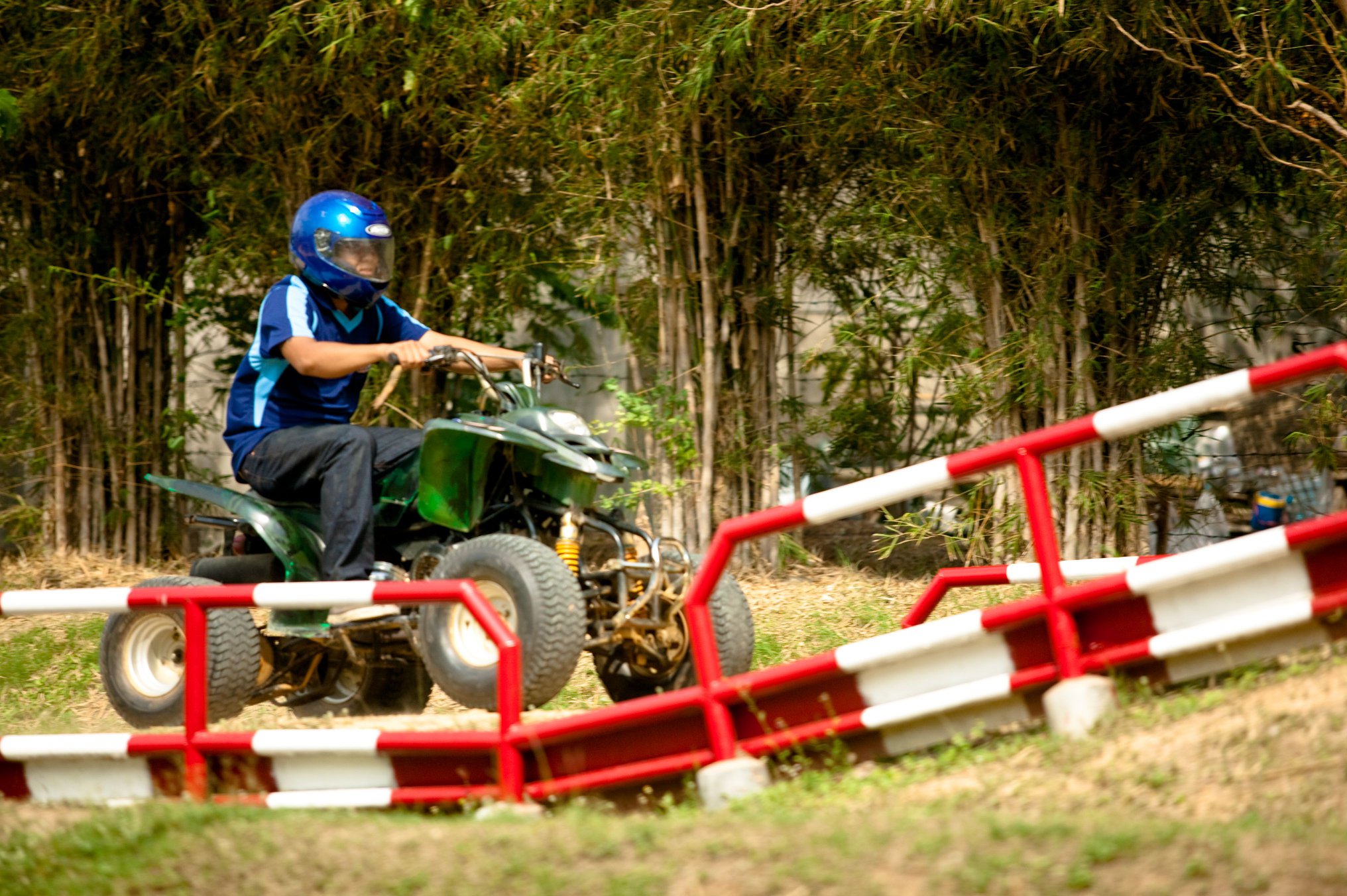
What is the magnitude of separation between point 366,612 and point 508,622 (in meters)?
0.53

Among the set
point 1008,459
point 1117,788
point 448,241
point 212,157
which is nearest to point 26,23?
point 212,157

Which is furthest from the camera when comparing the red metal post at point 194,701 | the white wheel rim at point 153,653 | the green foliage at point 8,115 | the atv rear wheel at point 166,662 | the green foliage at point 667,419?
the green foliage at point 667,419

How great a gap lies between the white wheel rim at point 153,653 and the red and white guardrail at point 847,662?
0.73 meters

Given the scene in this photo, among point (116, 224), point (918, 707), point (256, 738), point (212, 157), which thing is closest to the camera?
point (918, 707)

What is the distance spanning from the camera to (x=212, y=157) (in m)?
7.63

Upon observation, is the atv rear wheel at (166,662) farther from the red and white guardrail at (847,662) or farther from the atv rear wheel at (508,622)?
the atv rear wheel at (508,622)

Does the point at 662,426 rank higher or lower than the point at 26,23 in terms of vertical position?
lower

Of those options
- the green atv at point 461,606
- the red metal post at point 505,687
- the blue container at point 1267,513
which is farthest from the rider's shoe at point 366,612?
the blue container at point 1267,513

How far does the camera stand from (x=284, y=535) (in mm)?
4664

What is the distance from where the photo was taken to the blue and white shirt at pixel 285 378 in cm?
463

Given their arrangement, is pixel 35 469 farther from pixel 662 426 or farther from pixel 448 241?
pixel 662 426

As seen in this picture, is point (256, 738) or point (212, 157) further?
point (212, 157)

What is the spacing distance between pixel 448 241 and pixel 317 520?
2749mm

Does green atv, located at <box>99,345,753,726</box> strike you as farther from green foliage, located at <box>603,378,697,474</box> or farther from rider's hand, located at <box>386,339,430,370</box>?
A: green foliage, located at <box>603,378,697,474</box>
